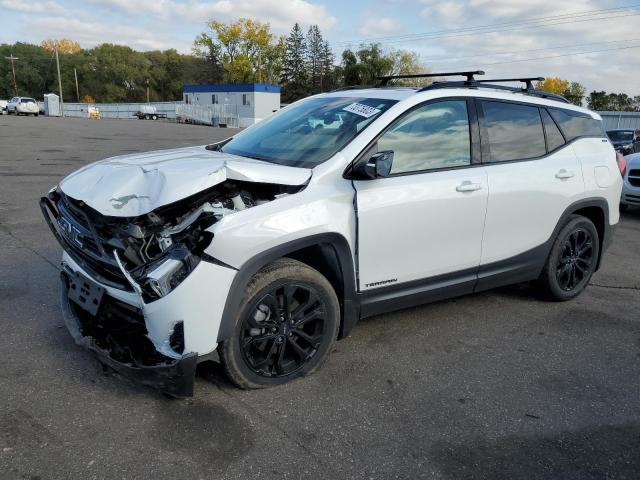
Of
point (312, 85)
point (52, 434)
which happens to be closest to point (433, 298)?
point (52, 434)

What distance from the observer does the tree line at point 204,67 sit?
85.6 metres

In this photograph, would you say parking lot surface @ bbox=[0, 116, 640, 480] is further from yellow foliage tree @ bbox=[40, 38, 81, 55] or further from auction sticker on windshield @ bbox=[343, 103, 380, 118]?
yellow foliage tree @ bbox=[40, 38, 81, 55]

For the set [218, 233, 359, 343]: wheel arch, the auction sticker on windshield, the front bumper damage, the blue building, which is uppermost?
the blue building

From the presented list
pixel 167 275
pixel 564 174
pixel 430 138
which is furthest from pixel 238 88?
pixel 167 275

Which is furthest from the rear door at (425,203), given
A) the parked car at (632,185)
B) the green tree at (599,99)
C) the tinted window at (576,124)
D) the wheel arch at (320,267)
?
the green tree at (599,99)

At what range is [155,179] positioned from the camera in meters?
2.98

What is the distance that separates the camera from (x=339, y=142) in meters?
3.53

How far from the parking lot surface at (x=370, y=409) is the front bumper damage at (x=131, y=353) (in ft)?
0.78

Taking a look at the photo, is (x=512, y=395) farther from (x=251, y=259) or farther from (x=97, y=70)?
(x=97, y=70)

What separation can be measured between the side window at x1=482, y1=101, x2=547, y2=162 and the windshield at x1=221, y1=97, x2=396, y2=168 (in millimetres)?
931

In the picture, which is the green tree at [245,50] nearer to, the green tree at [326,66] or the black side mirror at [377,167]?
the green tree at [326,66]

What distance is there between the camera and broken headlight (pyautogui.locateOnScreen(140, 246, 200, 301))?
269 cm

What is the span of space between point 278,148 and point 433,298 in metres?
1.58

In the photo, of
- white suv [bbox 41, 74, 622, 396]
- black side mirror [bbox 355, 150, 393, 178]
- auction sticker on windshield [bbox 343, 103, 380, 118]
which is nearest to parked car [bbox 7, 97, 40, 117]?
white suv [bbox 41, 74, 622, 396]
